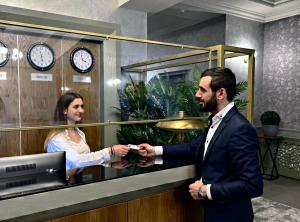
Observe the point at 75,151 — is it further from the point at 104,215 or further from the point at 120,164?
the point at 104,215

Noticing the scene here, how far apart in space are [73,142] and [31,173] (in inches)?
27.2

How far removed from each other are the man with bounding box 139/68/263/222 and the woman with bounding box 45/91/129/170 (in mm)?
634

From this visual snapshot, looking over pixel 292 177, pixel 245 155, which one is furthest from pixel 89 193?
pixel 292 177

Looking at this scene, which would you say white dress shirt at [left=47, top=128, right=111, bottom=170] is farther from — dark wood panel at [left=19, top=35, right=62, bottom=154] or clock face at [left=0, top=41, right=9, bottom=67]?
clock face at [left=0, top=41, right=9, bottom=67]

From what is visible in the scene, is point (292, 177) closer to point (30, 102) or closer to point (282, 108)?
point (282, 108)

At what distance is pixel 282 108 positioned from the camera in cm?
489

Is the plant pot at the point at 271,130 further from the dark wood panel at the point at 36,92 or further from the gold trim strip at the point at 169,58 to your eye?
the dark wood panel at the point at 36,92

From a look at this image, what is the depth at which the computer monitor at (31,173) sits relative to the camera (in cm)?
119

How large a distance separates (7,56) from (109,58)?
1089 mm

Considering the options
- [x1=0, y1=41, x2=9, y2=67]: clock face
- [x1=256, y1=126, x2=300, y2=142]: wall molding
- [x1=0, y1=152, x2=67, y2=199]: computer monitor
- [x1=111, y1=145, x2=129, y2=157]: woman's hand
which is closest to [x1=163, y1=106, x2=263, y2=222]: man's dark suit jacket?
[x1=111, y1=145, x2=129, y2=157]: woman's hand

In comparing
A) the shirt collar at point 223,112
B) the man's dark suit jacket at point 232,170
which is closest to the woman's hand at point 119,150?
the man's dark suit jacket at point 232,170

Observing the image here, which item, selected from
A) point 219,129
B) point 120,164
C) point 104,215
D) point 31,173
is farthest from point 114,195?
point 219,129

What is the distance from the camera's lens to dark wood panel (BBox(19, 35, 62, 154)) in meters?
2.14

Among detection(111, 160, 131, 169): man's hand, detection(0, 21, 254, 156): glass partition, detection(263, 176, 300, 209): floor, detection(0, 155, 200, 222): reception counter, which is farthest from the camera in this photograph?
detection(263, 176, 300, 209): floor
